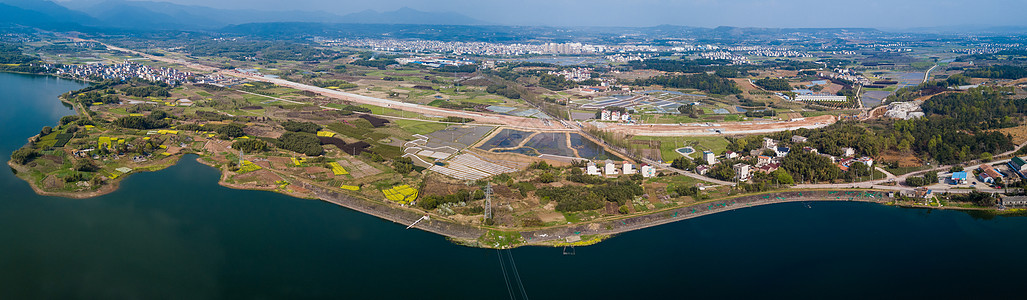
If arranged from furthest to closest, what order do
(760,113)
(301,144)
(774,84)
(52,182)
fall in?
(774,84)
(760,113)
(301,144)
(52,182)

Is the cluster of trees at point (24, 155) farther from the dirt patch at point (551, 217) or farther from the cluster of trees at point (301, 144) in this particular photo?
the dirt patch at point (551, 217)

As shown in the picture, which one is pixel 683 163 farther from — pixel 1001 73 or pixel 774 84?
pixel 1001 73

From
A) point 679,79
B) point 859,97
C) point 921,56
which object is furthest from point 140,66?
point 921,56

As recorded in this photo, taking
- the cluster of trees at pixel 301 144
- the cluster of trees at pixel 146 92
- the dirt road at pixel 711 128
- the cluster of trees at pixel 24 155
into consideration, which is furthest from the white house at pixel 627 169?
the cluster of trees at pixel 146 92

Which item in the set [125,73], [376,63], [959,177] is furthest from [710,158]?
[125,73]

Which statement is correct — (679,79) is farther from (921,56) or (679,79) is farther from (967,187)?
(921,56)

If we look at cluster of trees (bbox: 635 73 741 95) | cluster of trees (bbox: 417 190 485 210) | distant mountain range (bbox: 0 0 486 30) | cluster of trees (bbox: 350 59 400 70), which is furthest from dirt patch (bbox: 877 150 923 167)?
distant mountain range (bbox: 0 0 486 30)
